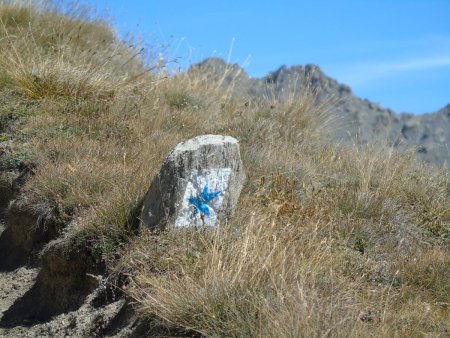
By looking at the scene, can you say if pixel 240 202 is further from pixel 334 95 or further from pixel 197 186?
pixel 334 95

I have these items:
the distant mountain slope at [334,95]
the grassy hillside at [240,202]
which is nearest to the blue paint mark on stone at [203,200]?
the grassy hillside at [240,202]

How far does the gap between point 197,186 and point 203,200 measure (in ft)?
0.41

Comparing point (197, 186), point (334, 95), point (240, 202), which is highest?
point (334, 95)

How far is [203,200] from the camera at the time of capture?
5965 millimetres

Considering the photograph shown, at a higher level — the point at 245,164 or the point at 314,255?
the point at 245,164

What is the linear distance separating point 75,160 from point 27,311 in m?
1.74

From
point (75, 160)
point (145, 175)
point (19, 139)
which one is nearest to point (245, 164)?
point (145, 175)

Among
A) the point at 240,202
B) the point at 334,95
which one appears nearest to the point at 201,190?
the point at 240,202

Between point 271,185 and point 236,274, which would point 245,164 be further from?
point 236,274

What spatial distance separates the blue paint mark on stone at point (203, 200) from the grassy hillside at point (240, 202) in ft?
0.72

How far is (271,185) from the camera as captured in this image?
23.9 ft

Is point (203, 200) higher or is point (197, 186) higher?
point (197, 186)

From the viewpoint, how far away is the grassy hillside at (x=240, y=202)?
15.5ft

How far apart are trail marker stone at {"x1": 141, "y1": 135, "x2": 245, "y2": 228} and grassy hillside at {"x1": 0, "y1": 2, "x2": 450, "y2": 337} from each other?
15 centimetres
